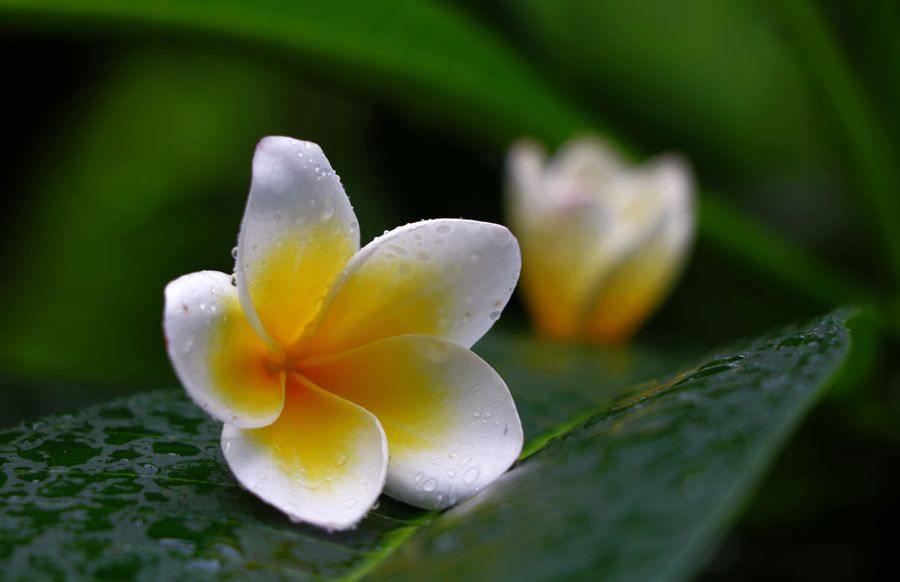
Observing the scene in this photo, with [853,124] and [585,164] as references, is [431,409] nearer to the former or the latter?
[585,164]

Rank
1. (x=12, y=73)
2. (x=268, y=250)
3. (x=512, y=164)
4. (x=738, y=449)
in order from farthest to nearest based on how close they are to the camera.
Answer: (x=12, y=73) < (x=512, y=164) < (x=268, y=250) < (x=738, y=449)

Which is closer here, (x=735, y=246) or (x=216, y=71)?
(x=735, y=246)

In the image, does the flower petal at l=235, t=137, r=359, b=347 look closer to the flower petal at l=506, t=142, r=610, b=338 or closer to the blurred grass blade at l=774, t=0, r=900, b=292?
the flower petal at l=506, t=142, r=610, b=338

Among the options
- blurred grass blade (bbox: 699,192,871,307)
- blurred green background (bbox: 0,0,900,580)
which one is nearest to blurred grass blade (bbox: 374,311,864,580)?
blurred green background (bbox: 0,0,900,580)

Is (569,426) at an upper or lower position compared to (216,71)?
lower

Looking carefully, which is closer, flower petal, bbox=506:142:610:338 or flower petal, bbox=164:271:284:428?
flower petal, bbox=164:271:284:428

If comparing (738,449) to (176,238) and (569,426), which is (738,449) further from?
(176,238)

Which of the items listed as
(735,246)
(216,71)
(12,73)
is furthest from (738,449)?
(216,71)

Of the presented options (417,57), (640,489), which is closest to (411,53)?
(417,57)
